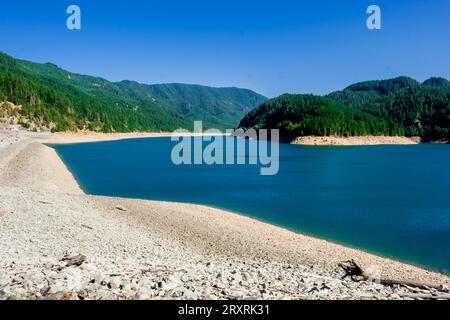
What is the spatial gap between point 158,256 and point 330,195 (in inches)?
997

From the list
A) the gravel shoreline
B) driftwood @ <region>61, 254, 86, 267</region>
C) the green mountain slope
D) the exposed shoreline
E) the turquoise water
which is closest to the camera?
the gravel shoreline

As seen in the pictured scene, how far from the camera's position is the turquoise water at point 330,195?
2422 cm

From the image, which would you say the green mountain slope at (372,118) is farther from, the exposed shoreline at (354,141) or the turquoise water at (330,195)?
the turquoise water at (330,195)

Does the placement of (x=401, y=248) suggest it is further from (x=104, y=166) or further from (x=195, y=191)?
(x=104, y=166)

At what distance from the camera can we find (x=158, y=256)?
17578 mm

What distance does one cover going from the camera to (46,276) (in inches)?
453

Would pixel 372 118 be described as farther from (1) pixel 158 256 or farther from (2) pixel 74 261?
(2) pixel 74 261

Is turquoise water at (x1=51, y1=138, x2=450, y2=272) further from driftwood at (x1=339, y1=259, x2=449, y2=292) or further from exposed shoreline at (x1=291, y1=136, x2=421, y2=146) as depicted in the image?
exposed shoreline at (x1=291, y1=136, x2=421, y2=146)

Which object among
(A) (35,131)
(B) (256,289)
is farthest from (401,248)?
(A) (35,131)

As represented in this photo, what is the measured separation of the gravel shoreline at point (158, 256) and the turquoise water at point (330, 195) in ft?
9.43

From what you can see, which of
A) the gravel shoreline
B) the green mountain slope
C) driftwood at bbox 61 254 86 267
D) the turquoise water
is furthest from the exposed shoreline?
driftwood at bbox 61 254 86 267

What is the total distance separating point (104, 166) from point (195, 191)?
89.1 feet

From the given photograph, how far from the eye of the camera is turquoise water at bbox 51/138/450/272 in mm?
24222

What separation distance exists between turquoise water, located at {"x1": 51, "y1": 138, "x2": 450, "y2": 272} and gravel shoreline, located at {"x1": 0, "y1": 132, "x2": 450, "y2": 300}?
288 cm
